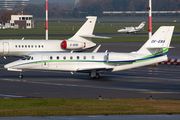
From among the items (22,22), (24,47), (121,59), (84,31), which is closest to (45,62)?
(121,59)

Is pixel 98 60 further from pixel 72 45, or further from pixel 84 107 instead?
pixel 84 107

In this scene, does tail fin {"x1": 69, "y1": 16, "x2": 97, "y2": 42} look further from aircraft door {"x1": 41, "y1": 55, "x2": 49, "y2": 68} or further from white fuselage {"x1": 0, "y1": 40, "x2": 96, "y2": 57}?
aircraft door {"x1": 41, "y1": 55, "x2": 49, "y2": 68}

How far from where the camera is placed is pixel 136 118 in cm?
1728

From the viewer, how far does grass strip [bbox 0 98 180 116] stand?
18391 millimetres

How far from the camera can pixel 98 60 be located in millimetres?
32781

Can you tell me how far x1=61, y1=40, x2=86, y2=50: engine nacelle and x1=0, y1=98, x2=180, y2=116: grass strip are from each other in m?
22.2

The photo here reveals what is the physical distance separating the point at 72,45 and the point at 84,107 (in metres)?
25.6

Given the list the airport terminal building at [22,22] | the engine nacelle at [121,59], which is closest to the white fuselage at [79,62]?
the engine nacelle at [121,59]

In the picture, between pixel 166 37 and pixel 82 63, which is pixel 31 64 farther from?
pixel 166 37

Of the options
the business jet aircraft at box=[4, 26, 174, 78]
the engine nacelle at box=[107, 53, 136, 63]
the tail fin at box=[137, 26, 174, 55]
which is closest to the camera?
the engine nacelle at box=[107, 53, 136, 63]

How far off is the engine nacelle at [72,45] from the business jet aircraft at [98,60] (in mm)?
11371

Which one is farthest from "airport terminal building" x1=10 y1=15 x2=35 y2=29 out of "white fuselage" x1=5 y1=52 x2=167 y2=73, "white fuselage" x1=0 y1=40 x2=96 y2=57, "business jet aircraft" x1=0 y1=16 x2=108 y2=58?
"white fuselage" x1=5 y1=52 x2=167 y2=73

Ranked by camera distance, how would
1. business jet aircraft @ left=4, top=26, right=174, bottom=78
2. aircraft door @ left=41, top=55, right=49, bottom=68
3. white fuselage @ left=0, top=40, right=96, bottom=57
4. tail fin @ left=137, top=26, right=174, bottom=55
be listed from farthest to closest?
white fuselage @ left=0, top=40, right=96, bottom=57, tail fin @ left=137, top=26, right=174, bottom=55, aircraft door @ left=41, top=55, right=49, bottom=68, business jet aircraft @ left=4, top=26, right=174, bottom=78

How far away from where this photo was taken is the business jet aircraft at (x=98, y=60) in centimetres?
3250
